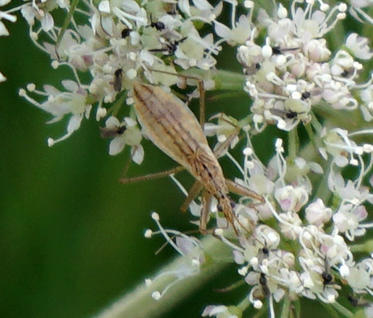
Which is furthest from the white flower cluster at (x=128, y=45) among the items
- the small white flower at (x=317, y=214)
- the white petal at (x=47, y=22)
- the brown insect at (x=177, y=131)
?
the small white flower at (x=317, y=214)

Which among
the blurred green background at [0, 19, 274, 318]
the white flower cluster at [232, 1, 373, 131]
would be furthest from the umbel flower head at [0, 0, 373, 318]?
the blurred green background at [0, 19, 274, 318]

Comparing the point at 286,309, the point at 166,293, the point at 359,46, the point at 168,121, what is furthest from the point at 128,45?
the point at 286,309

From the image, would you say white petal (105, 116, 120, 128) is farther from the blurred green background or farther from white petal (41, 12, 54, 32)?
the blurred green background

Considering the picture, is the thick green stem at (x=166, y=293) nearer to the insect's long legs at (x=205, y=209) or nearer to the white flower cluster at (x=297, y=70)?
the insect's long legs at (x=205, y=209)

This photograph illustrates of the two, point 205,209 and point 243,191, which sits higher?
point 243,191

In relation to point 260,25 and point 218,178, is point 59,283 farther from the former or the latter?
point 260,25

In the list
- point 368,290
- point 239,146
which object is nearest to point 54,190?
point 239,146

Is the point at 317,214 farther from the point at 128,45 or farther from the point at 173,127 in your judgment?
the point at 128,45
